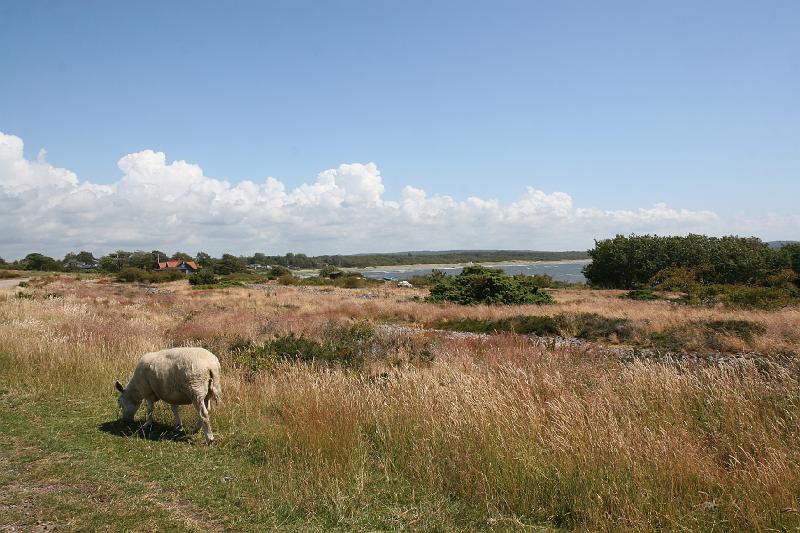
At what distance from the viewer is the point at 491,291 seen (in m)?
34.8

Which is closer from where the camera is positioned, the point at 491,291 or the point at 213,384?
the point at 213,384

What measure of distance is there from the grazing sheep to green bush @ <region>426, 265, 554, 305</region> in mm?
28000

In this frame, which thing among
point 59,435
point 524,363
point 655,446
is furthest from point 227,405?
point 655,446

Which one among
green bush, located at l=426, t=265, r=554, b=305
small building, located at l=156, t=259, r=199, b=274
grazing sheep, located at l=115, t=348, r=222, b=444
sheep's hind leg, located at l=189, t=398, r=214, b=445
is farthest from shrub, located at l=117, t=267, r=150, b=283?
sheep's hind leg, located at l=189, t=398, r=214, b=445

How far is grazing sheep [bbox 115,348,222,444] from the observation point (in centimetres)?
625

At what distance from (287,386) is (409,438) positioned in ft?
8.43

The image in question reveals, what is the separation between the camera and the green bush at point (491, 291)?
3403 centimetres

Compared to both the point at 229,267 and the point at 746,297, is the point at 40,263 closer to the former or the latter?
the point at 229,267

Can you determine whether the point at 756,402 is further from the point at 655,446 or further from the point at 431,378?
the point at 431,378

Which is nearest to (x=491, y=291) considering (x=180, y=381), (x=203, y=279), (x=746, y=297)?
(x=746, y=297)

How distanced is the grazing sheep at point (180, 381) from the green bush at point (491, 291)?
28000 millimetres

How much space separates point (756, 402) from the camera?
5.86 metres

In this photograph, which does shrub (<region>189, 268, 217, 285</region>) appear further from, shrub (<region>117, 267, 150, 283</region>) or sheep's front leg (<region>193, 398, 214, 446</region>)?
sheep's front leg (<region>193, 398, 214, 446</region>)

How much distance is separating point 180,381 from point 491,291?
29841 mm
